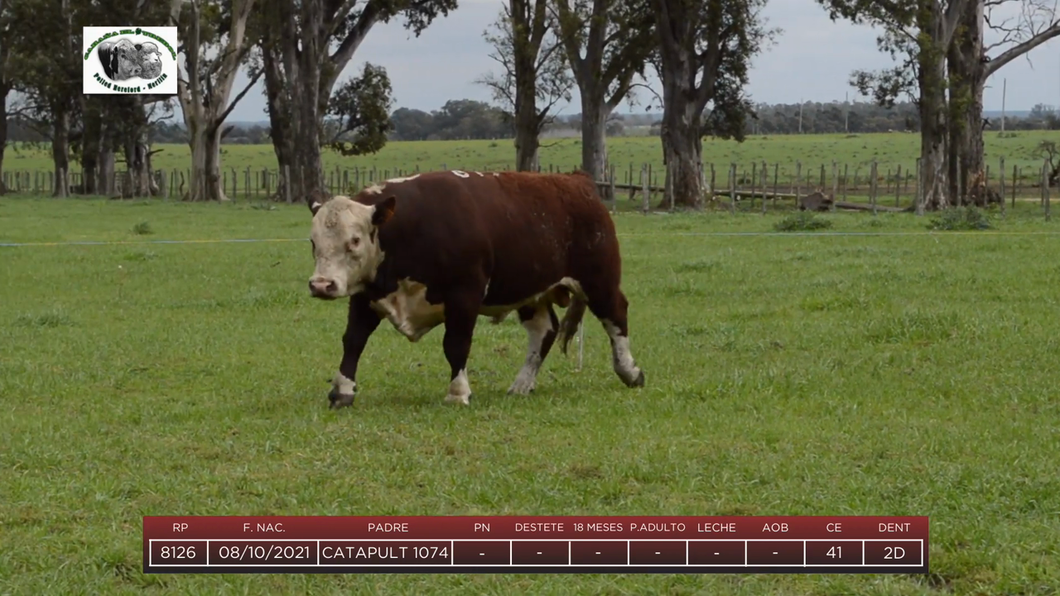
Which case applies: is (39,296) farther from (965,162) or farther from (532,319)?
(965,162)

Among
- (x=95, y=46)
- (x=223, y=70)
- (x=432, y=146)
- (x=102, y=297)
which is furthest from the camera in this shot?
(x=432, y=146)

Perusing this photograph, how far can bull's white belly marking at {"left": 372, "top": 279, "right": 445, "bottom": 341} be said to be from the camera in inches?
358

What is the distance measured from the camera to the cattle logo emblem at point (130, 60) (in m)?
48.2

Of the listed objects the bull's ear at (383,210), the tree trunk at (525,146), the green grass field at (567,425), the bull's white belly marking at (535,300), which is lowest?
the green grass field at (567,425)

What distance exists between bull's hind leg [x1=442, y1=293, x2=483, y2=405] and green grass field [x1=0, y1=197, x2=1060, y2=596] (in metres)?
0.17

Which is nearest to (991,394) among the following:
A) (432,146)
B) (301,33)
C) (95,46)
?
(301,33)

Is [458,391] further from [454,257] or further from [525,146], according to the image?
[525,146]

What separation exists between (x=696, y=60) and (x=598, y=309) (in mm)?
32125

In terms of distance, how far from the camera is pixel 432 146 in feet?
353

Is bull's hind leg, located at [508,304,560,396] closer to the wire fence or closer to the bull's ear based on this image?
the bull's ear

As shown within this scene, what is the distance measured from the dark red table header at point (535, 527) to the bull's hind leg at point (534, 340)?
11.9 feet

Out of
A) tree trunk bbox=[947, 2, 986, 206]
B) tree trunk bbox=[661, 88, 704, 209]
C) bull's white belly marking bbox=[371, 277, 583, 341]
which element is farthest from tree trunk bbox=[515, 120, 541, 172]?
bull's white belly marking bbox=[371, 277, 583, 341]

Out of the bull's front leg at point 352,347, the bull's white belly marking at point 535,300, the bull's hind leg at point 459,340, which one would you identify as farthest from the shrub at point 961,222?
the bull's front leg at point 352,347
